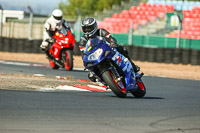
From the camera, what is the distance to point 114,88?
7.47 meters

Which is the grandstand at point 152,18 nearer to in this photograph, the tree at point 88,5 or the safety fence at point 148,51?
the safety fence at point 148,51

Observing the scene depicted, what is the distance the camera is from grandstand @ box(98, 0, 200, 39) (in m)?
27.8

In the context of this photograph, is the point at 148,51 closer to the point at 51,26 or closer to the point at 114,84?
the point at 51,26

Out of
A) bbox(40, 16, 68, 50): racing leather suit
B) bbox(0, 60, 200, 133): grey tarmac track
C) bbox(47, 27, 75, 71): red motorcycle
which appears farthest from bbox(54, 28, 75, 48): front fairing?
bbox(0, 60, 200, 133): grey tarmac track

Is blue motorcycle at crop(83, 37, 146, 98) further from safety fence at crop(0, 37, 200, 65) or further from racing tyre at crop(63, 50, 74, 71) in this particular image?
safety fence at crop(0, 37, 200, 65)

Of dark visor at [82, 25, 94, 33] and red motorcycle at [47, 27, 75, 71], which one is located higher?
dark visor at [82, 25, 94, 33]

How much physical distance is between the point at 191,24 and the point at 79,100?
2062 centimetres

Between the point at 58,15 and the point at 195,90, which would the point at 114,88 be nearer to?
the point at 195,90

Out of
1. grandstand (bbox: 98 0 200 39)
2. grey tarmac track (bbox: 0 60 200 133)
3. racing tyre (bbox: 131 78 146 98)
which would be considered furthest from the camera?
grandstand (bbox: 98 0 200 39)

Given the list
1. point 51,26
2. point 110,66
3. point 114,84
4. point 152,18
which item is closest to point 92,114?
point 114,84

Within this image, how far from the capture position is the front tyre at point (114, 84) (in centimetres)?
734

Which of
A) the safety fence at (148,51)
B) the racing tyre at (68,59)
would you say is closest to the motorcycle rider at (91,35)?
the racing tyre at (68,59)

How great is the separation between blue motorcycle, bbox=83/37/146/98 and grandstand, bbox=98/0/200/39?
19.4m

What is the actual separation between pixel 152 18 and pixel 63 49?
17097 millimetres
